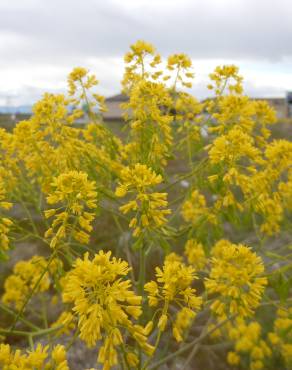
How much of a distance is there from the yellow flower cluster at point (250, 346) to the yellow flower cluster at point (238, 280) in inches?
133

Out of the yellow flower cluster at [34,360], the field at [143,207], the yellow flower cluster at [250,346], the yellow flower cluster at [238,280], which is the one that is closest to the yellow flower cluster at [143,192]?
the field at [143,207]

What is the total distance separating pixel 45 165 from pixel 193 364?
3970 mm

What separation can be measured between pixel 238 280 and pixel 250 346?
384 cm

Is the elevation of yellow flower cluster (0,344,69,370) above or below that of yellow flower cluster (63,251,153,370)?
below

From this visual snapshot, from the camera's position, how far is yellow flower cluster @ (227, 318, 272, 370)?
238 inches

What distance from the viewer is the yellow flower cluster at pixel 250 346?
605cm

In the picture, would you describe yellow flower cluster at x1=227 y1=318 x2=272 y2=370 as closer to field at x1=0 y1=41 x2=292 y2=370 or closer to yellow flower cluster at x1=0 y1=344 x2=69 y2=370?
field at x1=0 y1=41 x2=292 y2=370

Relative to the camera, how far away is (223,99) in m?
4.03

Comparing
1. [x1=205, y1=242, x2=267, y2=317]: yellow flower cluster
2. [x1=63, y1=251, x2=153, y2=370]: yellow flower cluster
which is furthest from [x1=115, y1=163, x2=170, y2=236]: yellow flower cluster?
[x1=63, y1=251, x2=153, y2=370]: yellow flower cluster

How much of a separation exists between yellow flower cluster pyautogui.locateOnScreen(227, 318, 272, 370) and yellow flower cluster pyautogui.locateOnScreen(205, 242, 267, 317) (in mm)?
3377

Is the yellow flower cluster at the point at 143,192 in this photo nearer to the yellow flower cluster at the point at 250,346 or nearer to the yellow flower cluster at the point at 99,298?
the yellow flower cluster at the point at 99,298

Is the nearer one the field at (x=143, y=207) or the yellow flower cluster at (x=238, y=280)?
the field at (x=143, y=207)

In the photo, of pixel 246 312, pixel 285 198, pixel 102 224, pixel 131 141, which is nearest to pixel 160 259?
pixel 102 224

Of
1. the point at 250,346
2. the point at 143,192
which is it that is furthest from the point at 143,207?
the point at 250,346
